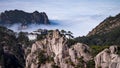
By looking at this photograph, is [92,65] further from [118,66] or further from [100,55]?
[118,66]

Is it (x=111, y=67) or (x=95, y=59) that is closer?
(x=111, y=67)

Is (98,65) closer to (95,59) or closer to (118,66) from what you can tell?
(95,59)

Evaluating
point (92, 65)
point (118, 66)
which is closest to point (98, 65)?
point (92, 65)

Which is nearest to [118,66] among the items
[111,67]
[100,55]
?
[111,67]

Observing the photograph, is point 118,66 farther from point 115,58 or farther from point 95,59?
point 95,59
